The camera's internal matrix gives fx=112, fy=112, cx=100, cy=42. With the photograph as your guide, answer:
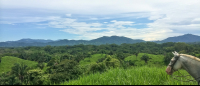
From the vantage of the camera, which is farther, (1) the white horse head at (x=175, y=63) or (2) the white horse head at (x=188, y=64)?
(1) the white horse head at (x=175, y=63)

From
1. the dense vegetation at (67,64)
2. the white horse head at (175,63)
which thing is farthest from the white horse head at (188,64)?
the dense vegetation at (67,64)

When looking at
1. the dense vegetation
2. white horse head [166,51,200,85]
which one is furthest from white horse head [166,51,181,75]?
the dense vegetation

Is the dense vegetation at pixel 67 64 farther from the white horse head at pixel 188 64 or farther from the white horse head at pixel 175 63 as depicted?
the white horse head at pixel 188 64

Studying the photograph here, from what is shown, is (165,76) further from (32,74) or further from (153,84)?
(32,74)

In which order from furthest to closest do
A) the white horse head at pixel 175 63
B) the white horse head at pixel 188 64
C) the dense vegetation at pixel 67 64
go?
the dense vegetation at pixel 67 64 → the white horse head at pixel 175 63 → the white horse head at pixel 188 64

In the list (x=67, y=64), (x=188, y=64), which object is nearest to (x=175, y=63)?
(x=188, y=64)

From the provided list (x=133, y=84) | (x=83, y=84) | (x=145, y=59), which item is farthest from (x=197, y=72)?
(x=145, y=59)

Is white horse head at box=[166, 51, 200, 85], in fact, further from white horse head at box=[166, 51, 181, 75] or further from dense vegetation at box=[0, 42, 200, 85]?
dense vegetation at box=[0, 42, 200, 85]

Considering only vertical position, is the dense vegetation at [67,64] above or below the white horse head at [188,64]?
below

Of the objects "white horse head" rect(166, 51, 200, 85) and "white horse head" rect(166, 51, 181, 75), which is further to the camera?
"white horse head" rect(166, 51, 181, 75)

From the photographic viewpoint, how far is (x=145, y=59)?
67.4 metres

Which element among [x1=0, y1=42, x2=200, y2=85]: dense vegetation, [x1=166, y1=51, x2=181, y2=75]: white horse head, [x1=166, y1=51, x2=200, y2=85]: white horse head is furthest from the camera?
[x1=0, y1=42, x2=200, y2=85]: dense vegetation

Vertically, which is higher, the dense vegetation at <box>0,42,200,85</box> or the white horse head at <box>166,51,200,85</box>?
the white horse head at <box>166,51,200,85</box>

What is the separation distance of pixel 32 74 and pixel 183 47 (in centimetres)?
11682
